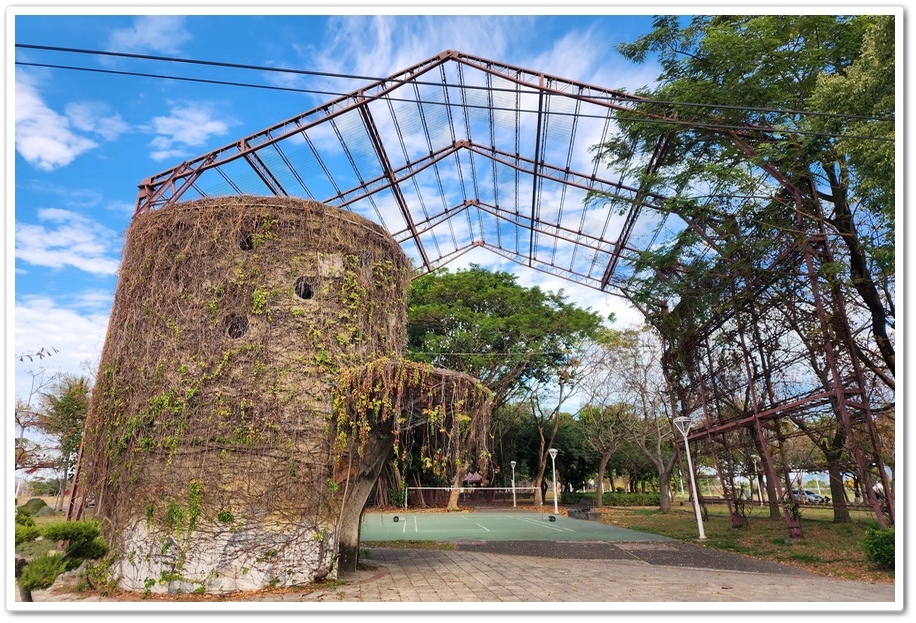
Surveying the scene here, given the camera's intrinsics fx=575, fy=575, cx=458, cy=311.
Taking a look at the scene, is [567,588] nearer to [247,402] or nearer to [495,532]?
[247,402]

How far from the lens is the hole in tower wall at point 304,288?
27.1 feet

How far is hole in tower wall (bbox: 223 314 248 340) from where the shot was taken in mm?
7867

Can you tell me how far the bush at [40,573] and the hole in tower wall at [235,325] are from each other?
10.7ft

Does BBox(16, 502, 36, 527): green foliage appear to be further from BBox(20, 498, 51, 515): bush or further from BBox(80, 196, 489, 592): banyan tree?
BBox(80, 196, 489, 592): banyan tree

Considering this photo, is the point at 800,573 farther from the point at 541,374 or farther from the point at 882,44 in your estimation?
the point at 541,374

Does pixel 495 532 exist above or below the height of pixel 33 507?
below

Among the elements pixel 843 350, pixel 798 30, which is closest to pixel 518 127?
pixel 798 30

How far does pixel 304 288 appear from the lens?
8336 millimetres

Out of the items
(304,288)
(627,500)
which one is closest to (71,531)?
(304,288)

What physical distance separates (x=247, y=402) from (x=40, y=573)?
109 inches

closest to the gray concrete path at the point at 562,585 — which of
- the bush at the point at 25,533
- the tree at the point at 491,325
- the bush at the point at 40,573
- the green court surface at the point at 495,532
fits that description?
the bush at the point at 40,573

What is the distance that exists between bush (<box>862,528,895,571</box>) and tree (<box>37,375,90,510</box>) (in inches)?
764

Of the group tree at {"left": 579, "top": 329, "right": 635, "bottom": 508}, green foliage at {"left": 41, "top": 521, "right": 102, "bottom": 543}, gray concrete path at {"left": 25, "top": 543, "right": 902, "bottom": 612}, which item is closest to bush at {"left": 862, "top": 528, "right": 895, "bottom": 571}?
gray concrete path at {"left": 25, "top": 543, "right": 902, "bottom": 612}

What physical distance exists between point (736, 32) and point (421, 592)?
36.2 feet
